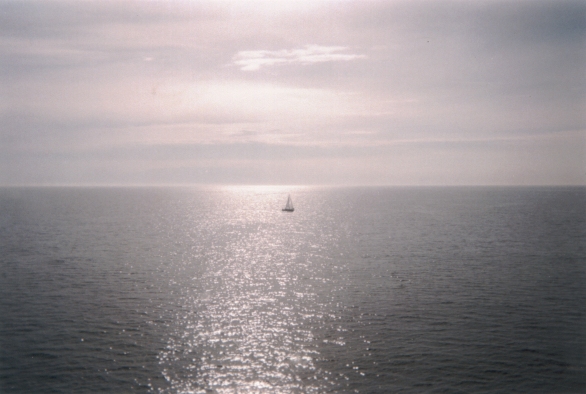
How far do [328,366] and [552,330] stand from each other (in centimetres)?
3407

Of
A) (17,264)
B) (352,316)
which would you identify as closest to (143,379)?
(352,316)

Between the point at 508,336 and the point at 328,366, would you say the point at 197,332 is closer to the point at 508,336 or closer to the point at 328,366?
the point at 328,366

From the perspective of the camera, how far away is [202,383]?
44188 mm

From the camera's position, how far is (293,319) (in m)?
62.2

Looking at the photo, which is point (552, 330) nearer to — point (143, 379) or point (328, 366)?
point (328, 366)

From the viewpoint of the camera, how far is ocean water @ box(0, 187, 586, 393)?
4575 cm

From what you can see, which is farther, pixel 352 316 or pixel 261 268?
pixel 261 268

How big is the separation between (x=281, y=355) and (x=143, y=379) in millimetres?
16089

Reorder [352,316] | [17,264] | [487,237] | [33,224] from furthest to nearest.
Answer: [33,224] < [487,237] < [17,264] < [352,316]

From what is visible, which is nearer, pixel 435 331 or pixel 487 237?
pixel 435 331

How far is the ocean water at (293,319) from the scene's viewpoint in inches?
1801

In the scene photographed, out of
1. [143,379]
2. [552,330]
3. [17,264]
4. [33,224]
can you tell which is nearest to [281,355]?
[143,379]

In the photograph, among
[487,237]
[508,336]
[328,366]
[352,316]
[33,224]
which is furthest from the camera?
[33,224]

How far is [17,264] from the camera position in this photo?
92.2 metres
